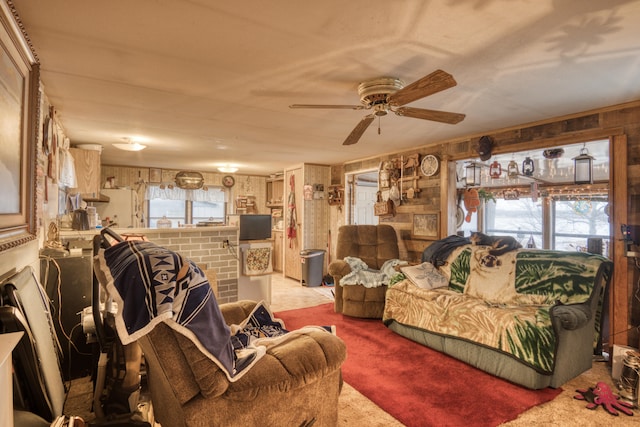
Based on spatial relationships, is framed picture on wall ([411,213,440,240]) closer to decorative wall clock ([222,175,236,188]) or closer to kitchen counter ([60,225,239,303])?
kitchen counter ([60,225,239,303])

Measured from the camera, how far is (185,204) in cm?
778

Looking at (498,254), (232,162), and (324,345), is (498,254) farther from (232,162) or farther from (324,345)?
(232,162)

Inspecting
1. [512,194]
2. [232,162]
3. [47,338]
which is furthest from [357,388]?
[512,194]

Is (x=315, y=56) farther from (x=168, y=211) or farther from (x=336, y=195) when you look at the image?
(x=168, y=211)

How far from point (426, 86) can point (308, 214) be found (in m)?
4.78

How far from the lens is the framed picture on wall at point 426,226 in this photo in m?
4.51

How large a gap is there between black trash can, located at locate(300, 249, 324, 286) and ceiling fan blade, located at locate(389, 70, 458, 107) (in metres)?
4.28


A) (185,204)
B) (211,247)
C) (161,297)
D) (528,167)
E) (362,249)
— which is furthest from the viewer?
(185,204)

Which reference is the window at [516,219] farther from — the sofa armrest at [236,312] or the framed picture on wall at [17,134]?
the framed picture on wall at [17,134]

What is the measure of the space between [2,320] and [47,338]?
0.65 m

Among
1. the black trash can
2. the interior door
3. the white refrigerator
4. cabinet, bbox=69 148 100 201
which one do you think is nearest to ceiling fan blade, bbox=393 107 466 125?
cabinet, bbox=69 148 100 201

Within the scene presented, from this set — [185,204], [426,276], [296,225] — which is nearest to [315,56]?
[426,276]

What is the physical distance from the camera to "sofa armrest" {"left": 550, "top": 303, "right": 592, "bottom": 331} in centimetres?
238

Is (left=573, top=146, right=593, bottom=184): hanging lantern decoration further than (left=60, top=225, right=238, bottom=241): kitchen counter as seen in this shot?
No
